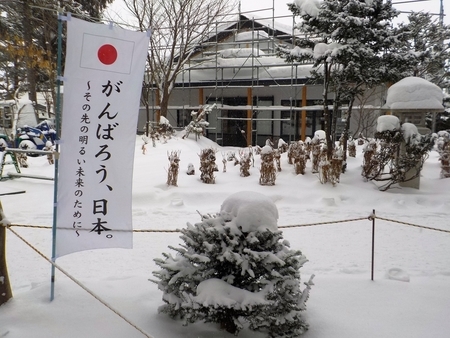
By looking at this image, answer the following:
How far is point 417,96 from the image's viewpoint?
895 centimetres

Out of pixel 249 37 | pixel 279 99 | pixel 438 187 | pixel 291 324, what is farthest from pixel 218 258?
pixel 249 37

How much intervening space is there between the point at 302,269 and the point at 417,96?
5929 mm

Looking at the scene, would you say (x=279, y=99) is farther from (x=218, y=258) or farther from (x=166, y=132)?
(x=218, y=258)

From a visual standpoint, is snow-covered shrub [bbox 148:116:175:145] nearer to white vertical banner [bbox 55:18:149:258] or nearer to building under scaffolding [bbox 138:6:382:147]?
building under scaffolding [bbox 138:6:382:147]

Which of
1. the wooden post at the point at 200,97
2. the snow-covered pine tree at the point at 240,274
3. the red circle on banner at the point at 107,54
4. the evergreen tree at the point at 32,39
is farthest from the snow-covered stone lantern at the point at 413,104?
the wooden post at the point at 200,97

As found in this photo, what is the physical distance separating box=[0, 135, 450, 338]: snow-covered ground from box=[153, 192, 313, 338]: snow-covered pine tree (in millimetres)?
233

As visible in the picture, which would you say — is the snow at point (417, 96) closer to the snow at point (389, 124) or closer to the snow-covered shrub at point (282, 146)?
the snow at point (389, 124)

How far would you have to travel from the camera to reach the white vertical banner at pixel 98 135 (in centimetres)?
338

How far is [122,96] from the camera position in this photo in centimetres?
346

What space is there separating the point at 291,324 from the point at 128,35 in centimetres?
266

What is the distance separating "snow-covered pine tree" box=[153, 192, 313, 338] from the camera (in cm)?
286

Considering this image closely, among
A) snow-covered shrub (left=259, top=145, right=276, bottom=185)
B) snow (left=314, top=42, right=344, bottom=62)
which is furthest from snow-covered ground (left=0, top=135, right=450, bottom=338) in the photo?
snow (left=314, top=42, right=344, bottom=62)

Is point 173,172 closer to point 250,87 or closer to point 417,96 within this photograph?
point 417,96

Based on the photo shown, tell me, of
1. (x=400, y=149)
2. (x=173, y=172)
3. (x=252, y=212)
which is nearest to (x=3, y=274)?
(x=252, y=212)
